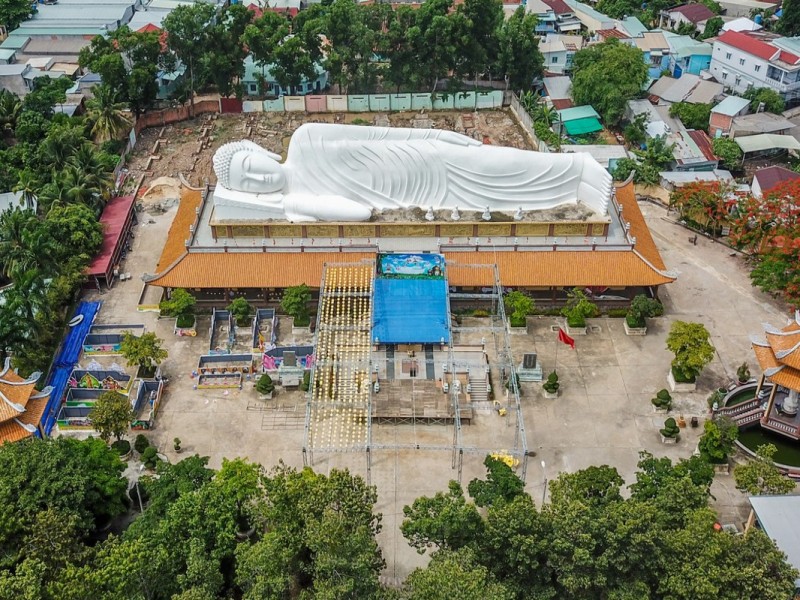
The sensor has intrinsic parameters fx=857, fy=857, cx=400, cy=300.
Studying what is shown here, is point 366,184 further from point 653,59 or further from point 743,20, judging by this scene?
point 743,20

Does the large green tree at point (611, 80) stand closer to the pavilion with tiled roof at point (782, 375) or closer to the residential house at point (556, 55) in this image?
the residential house at point (556, 55)

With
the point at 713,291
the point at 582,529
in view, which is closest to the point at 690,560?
the point at 582,529

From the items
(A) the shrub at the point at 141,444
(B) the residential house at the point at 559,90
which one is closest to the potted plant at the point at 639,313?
(A) the shrub at the point at 141,444

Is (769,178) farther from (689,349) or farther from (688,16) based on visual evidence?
Answer: (688,16)

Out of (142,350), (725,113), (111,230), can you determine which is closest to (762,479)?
(142,350)

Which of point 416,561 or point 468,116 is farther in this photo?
point 468,116

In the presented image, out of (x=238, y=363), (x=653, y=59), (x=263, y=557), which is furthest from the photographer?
(x=653, y=59)
